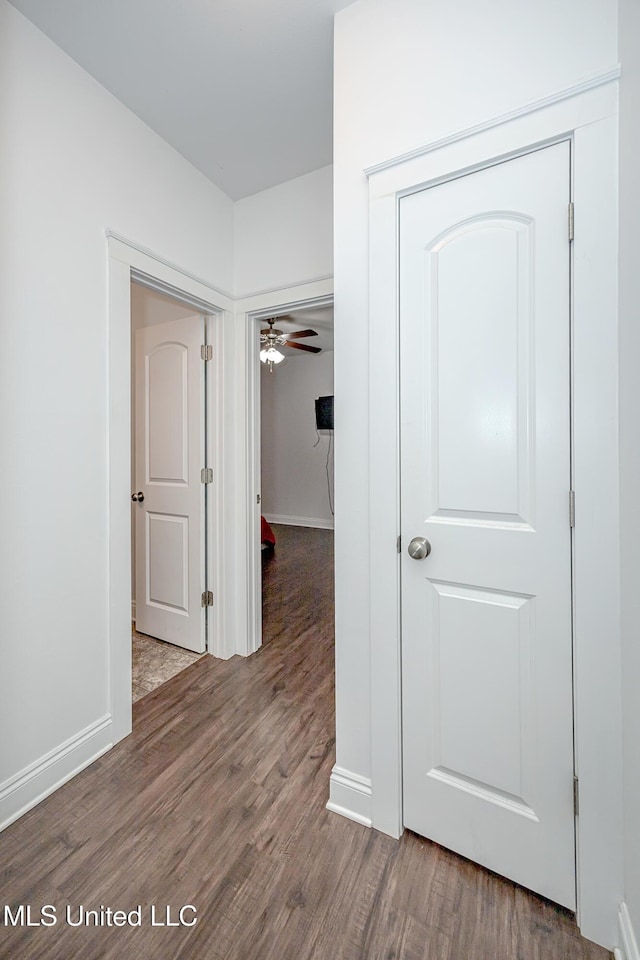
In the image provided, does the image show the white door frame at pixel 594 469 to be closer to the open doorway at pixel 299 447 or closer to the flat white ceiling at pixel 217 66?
the flat white ceiling at pixel 217 66

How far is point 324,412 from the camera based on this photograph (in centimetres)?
Answer: 635

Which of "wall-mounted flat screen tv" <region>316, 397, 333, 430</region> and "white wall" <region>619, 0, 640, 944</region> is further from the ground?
"wall-mounted flat screen tv" <region>316, 397, 333, 430</region>

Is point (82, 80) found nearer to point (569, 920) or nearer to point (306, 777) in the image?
point (306, 777)

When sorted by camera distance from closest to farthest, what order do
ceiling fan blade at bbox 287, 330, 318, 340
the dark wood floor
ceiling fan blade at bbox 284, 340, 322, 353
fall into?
the dark wood floor
ceiling fan blade at bbox 287, 330, 318, 340
ceiling fan blade at bbox 284, 340, 322, 353

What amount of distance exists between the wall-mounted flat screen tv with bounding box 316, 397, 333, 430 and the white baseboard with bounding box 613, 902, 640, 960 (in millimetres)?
5567

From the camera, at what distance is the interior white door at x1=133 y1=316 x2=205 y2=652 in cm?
259

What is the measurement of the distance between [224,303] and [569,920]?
281 cm

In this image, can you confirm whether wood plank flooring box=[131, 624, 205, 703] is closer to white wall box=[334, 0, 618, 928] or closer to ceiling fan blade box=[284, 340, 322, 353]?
white wall box=[334, 0, 618, 928]

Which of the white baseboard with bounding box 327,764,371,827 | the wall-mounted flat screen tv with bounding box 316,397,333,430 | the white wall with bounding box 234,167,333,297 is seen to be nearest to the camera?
the white baseboard with bounding box 327,764,371,827

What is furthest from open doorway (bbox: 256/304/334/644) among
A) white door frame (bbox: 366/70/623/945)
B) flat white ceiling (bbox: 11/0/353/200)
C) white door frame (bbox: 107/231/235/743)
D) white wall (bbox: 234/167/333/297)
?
white door frame (bbox: 366/70/623/945)

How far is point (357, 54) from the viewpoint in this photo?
144 centimetres

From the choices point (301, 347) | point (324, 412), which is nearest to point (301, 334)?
point (301, 347)

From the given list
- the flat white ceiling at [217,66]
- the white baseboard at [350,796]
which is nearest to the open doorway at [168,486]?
the flat white ceiling at [217,66]

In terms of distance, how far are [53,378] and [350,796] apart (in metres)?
1.81
